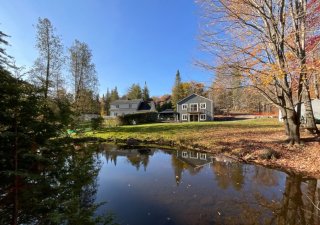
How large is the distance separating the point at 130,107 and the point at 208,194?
163 feet

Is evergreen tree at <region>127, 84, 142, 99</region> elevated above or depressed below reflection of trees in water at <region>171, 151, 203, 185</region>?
above

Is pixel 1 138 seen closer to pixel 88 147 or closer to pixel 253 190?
pixel 88 147

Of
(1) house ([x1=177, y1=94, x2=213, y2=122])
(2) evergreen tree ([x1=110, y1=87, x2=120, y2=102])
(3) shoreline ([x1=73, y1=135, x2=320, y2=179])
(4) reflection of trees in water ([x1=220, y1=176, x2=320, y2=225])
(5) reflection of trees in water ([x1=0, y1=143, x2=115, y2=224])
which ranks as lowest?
(4) reflection of trees in water ([x1=220, y1=176, x2=320, y2=225])

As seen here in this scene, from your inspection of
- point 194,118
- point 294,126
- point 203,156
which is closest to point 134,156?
point 203,156

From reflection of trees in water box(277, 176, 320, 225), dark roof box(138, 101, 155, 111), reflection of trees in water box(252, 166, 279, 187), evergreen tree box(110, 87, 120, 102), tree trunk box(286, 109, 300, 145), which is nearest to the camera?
reflection of trees in water box(277, 176, 320, 225)

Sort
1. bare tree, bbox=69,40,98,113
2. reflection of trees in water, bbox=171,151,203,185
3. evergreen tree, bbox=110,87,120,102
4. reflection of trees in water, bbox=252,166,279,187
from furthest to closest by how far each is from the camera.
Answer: evergreen tree, bbox=110,87,120,102
bare tree, bbox=69,40,98,113
reflection of trees in water, bbox=171,151,203,185
reflection of trees in water, bbox=252,166,279,187

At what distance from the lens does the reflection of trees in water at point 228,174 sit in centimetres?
871

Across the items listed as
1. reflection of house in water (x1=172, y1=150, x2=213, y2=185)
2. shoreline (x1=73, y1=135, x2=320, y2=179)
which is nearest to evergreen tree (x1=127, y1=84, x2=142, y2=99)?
shoreline (x1=73, y1=135, x2=320, y2=179)

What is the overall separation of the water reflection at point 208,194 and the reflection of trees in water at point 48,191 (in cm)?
274

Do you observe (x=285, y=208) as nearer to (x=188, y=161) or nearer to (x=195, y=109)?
(x=188, y=161)

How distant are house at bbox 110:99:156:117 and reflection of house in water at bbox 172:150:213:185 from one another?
4092 cm

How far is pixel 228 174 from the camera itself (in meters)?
9.98

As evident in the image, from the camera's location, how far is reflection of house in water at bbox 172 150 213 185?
10801 mm

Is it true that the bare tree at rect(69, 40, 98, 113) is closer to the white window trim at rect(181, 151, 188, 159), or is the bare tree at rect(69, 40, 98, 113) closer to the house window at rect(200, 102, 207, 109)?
the white window trim at rect(181, 151, 188, 159)
